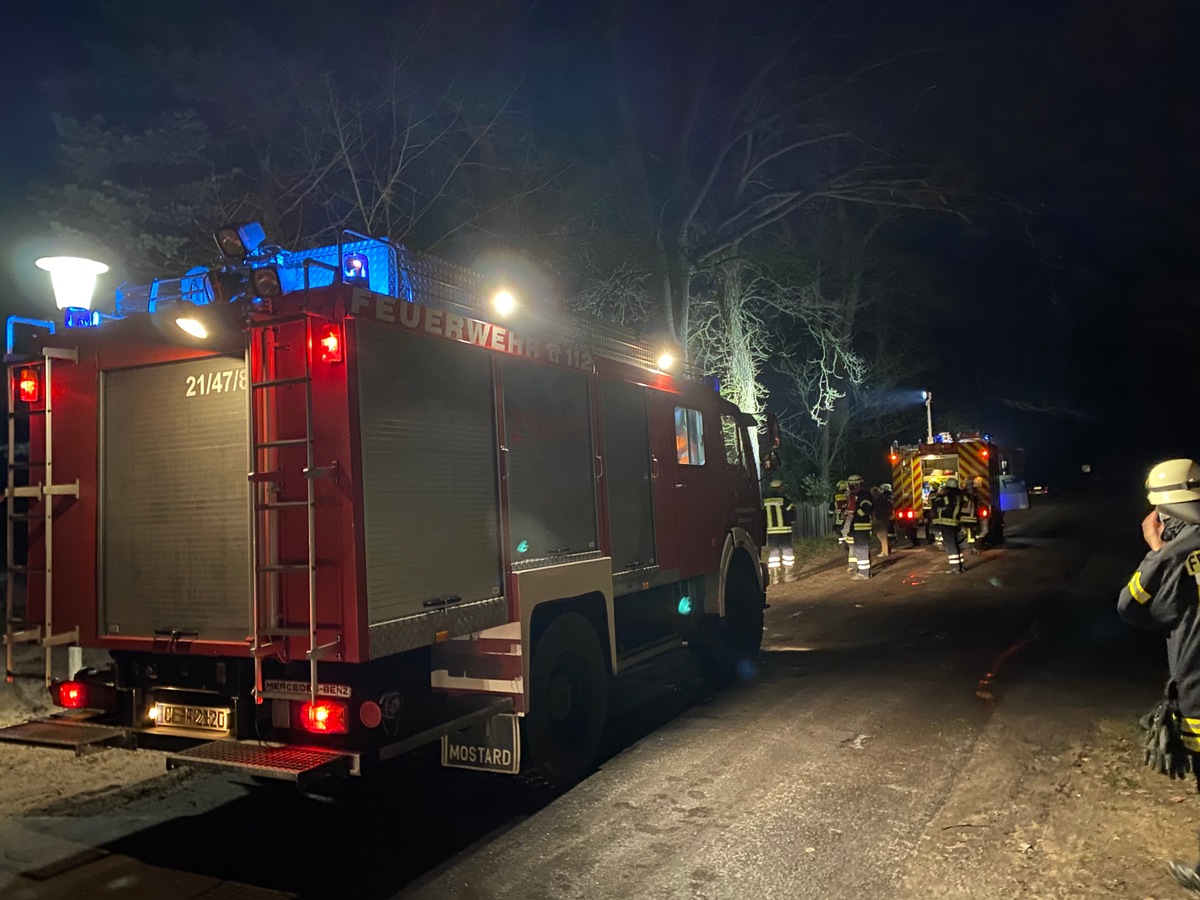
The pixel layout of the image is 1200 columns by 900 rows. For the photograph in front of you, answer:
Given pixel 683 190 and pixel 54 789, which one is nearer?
pixel 54 789

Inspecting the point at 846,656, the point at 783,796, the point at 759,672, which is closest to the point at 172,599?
the point at 783,796

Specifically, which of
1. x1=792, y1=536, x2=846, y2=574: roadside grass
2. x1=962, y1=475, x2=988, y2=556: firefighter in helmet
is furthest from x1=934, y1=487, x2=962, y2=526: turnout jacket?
x1=792, y1=536, x2=846, y2=574: roadside grass

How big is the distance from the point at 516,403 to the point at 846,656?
207 inches

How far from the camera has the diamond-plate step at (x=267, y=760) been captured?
13.1 feet

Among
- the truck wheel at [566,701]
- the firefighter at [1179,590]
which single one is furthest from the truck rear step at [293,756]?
the firefighter at [1179,590]

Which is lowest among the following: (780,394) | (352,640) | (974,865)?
(974,865)

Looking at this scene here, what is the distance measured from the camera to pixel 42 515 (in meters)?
4.91

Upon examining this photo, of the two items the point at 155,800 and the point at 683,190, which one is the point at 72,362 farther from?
the point at 683,190

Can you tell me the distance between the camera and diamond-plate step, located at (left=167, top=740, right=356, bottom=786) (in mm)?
3980

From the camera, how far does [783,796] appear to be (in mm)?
5137

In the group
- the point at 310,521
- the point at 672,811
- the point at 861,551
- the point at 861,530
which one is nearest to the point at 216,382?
the point at 310,521

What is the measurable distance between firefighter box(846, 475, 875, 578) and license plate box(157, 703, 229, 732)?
12603 mm

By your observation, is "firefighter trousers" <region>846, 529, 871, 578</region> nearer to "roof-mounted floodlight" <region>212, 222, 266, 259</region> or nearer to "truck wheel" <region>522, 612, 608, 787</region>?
"truck wheel" <region>522, 612, 608, 787</region>

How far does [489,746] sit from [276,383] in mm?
2275
